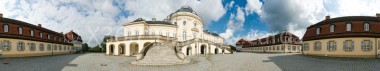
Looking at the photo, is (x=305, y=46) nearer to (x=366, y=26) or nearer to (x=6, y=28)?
(x=366, y=26)

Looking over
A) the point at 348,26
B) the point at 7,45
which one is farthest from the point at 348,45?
the point at 7,45

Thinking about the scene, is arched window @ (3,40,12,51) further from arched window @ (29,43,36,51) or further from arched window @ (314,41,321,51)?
arched window @ (314,41,321,51)

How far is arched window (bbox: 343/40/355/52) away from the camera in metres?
22.8

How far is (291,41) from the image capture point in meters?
50.2

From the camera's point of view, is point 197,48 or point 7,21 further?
point 197,48

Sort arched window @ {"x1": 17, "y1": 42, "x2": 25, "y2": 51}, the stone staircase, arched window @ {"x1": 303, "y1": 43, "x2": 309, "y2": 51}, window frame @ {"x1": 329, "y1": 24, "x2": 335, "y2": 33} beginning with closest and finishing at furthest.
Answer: the stone staircase, window frame @ {"x1": 329, "y1": 24, "x2": 335, "y2": 33}, arched window @ {"x1": 17, "y1": 42, "x2": 25, "y2": 51}, arched window @ {"x1": 303, "y1": 43, "x2": 309, "y2": 51}

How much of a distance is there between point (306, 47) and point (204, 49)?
1516 centimetres

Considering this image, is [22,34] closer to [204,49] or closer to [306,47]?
[204,49]

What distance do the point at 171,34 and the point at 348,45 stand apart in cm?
2530

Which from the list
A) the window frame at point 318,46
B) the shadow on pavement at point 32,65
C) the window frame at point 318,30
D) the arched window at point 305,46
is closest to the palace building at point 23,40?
the shadow on pavement at point 32,65

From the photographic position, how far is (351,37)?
22891mm

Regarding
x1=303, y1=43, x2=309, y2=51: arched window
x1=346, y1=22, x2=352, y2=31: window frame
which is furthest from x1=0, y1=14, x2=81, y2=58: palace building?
x1=346, y1=22, x2=352, y2=31: window frame

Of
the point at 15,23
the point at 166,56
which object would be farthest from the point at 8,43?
the point at 166,56

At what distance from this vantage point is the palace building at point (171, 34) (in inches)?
1216
